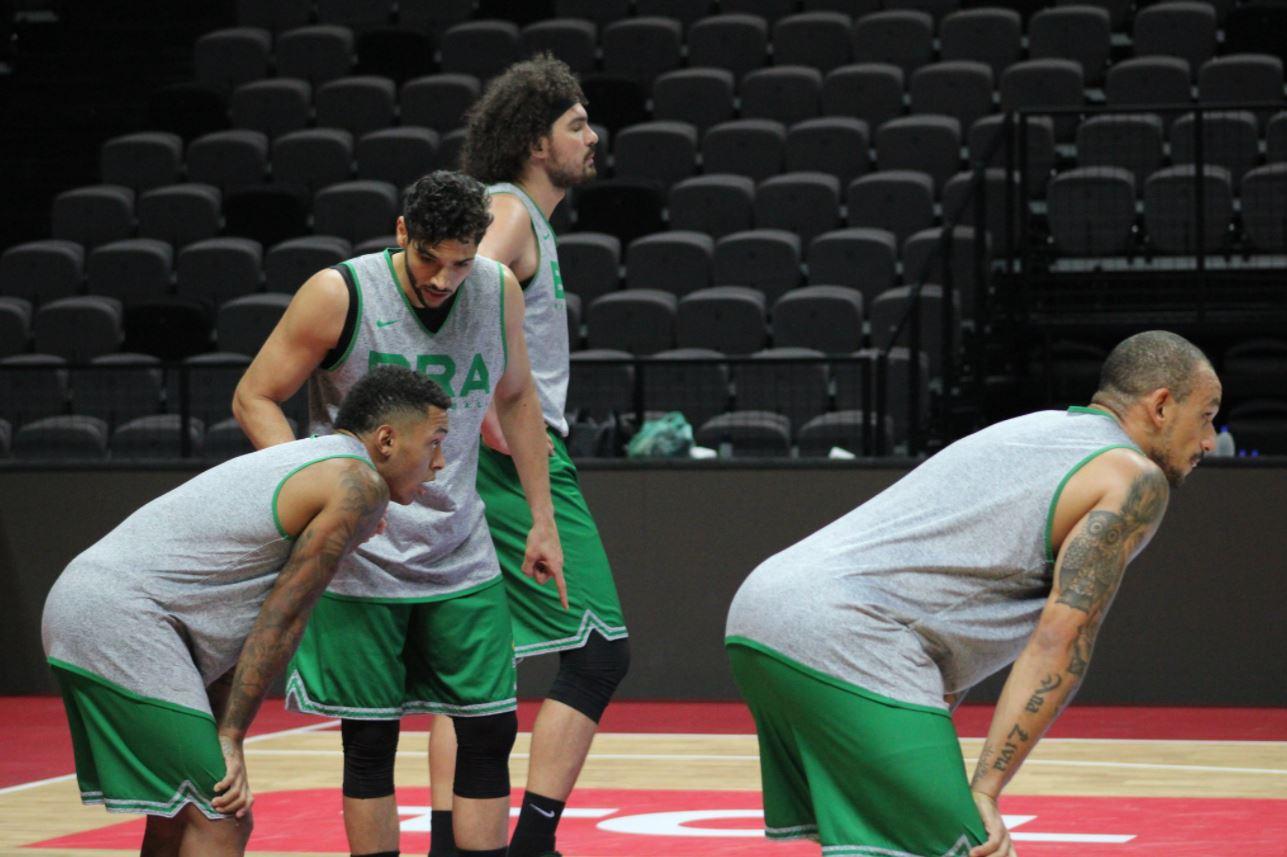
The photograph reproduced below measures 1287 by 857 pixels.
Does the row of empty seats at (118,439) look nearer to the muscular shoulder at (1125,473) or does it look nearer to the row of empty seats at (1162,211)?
the row of empty seats at (1162,211)

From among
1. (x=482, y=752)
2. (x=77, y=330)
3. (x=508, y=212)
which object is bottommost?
(x=77, y=330)

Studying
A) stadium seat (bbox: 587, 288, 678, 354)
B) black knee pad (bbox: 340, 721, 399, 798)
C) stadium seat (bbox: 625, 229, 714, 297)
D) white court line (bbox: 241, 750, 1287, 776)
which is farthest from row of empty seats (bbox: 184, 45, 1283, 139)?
black knee pad (bbox: 340, 721, 399, 798)

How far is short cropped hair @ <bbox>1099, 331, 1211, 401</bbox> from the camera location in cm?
294

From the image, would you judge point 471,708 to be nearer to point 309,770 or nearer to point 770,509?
point 309,770

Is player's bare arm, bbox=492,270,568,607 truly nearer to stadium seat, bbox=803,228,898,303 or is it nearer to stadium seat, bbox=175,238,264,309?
stadium seat, bbox=803,228,898,303

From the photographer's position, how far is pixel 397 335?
381cm

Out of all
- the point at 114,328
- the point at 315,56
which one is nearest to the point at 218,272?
the point at 114,328

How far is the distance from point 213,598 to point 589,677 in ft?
3.72

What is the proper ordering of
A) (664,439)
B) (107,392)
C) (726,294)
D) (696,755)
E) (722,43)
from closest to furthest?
1. (696,755)
2. (664,439)
3. (107,392)
4. (726,294)
5. (722,43)

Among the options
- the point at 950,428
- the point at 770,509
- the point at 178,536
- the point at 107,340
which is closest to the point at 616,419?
the point at 770,509

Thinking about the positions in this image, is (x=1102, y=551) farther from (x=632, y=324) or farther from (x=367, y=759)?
(x=632, y=324)

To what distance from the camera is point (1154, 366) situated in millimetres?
2953

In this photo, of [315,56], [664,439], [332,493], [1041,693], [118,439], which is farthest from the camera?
[315,56]

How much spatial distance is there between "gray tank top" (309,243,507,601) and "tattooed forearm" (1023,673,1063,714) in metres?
1.45
